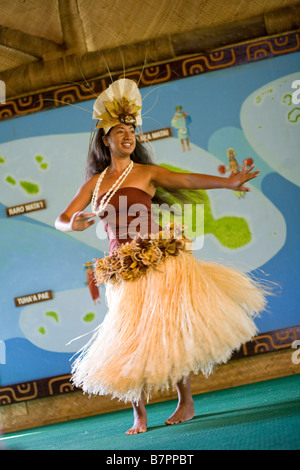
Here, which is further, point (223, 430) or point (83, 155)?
point (83, 155)

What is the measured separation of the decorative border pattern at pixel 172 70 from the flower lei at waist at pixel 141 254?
1615mm

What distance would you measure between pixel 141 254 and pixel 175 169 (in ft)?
5.31

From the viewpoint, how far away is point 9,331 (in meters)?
4.05

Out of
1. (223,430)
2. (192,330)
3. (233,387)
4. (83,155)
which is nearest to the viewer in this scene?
(223,430)

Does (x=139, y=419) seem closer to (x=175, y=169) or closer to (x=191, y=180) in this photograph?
(x=191, y=180)

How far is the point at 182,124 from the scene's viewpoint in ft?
13.0

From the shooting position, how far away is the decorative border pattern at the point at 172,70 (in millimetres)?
3895

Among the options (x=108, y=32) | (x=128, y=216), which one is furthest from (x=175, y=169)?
(x=128, y=216)

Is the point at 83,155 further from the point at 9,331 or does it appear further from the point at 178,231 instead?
the point at 178,231

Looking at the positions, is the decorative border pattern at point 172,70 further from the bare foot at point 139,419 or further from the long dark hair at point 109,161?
the bare foot at point 139,419

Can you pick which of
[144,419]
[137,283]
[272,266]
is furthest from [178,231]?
[272,266]

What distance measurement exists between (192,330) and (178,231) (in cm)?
51

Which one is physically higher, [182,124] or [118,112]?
[182,124]

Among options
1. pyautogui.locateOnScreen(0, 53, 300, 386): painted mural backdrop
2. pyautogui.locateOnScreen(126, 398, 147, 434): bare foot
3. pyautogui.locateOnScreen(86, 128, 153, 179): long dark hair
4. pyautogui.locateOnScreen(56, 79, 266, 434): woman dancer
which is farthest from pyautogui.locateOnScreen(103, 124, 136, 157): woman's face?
pyautogui.locateOnScreen(0, 53, 300, 386): painted mural backdrop
